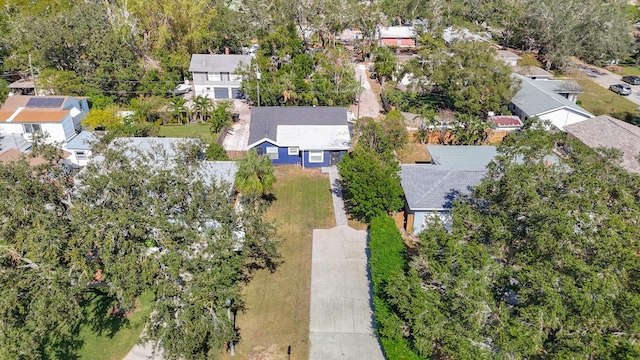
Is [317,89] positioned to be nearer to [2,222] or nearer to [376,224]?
[376,224]

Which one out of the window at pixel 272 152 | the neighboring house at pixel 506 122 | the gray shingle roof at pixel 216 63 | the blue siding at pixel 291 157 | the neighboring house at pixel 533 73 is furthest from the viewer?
the neighboring house at pixel 533 73

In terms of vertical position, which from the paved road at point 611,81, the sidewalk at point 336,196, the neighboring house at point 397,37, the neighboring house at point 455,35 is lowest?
the sidewalk at point 336,196

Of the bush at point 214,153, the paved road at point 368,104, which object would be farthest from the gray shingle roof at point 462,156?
the bush at point 214,153

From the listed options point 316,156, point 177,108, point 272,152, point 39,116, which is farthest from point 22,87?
point 316,156

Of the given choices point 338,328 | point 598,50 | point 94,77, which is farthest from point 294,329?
point 598,50

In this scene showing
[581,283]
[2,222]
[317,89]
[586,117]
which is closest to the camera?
[581,283]

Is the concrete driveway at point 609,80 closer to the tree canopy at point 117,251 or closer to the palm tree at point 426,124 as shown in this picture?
the palm tree at point 426,124

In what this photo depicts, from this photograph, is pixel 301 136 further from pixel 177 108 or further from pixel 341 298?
pixel 341 298
